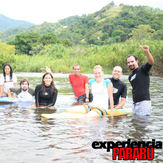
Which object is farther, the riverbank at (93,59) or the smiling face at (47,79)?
the riverbank at (93,59)

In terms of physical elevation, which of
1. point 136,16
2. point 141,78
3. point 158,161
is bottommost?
point 158,161

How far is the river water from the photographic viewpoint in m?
4.00

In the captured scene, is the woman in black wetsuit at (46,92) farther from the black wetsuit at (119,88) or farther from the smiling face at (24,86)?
the black wetsuit at (119,88)

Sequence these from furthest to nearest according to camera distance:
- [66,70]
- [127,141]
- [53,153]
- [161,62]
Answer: [66,70] < [161,62] < [127,141] < [53,153]

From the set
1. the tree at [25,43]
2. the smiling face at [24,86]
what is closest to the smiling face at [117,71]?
the smiling face at [24,86]

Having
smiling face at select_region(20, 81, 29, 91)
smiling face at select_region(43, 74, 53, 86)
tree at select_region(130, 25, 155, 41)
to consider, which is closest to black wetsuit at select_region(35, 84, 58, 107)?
smiling face at select_region(43, 74, 53, 86)

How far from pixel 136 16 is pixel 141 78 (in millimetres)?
75732

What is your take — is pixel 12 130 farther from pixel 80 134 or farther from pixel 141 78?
pixel 141 78

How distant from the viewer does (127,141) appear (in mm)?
4773

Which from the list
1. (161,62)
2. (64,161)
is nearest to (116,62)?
(161,62)

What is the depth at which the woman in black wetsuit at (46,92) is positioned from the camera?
7645 millimetres

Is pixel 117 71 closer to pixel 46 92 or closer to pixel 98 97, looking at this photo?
pixel 98 97

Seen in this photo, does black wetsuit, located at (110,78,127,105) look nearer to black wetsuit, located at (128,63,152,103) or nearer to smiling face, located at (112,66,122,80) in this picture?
smiling face, located at (112,66,122,80)

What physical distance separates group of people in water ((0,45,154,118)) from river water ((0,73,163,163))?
360 millimetres
